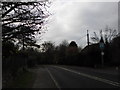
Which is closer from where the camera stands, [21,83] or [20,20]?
[20,20]

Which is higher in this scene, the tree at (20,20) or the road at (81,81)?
the tree at (20,20)

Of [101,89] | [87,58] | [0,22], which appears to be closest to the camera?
[0,22]

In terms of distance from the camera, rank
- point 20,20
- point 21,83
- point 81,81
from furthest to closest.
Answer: point 81,81 < point 21,83 < point 20,20

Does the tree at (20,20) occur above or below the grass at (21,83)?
above

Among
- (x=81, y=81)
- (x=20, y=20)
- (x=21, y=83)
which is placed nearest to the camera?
(x=20, y=20)

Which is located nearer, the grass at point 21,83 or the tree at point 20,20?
the tree at point 20,20

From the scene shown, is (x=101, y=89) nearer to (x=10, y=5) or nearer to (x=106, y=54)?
(x=10, y=5)

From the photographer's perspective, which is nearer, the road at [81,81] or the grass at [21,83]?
the road at [81,81]

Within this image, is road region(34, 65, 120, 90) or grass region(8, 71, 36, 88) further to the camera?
grass region(8, 71, 36, 88)

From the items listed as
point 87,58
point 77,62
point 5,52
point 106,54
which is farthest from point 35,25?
point 77,62

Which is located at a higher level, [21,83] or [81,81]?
[81,81]

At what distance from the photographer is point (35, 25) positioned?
1492cm

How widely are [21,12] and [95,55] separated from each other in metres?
48.4

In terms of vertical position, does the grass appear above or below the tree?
below
